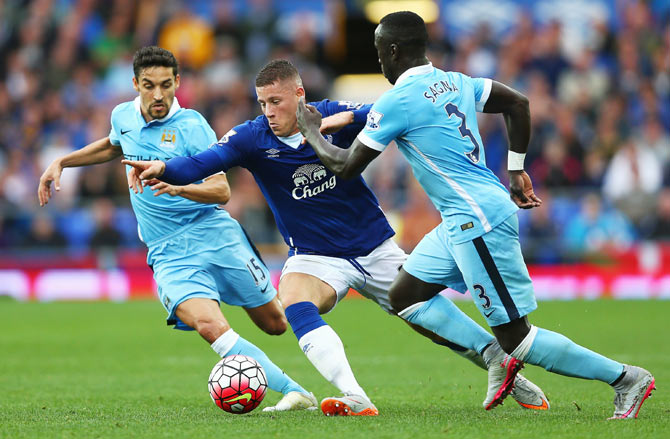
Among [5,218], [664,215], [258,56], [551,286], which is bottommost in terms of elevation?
[551,286]

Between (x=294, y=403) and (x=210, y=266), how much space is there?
4.17 feet

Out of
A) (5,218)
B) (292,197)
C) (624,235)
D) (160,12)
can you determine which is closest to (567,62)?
(624,235)

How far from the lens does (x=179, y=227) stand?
24.6 feet

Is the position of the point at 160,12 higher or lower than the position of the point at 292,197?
higher

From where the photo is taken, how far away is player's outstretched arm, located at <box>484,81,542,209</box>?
256 inches

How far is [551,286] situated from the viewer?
17500 mm

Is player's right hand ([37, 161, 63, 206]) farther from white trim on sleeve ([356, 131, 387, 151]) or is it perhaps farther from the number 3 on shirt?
the number 3 on shirt

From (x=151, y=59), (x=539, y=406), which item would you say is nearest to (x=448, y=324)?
(x=539, y=406)

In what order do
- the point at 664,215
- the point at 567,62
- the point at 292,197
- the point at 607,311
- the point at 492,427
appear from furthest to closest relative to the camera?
the point at 567,62
the point at 664,215
the point at 607,311
the point at 292,197
the point at 492,427

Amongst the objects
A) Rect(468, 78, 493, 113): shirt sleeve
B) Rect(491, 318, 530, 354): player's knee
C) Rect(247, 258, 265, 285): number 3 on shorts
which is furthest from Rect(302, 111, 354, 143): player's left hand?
Rect(491, 318, 530, 354): player's knee

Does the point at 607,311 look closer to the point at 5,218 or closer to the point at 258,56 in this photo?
the point at 258,56

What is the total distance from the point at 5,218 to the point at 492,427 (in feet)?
46.1

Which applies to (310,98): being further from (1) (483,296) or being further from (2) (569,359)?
(2) (569,359)

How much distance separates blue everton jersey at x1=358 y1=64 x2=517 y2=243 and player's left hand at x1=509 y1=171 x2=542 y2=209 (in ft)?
0.85
